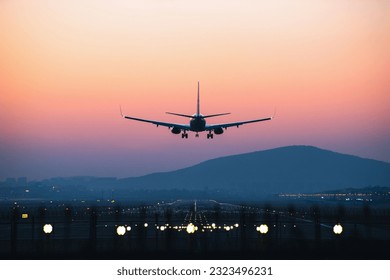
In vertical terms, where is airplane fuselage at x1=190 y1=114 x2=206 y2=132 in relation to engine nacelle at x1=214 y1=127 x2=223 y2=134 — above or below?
above

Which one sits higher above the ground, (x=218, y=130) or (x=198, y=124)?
(x=198, y=124)

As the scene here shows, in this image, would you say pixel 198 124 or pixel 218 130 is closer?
pixel 218 130

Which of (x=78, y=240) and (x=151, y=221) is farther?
(x=151, y=221)

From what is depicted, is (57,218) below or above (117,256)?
above

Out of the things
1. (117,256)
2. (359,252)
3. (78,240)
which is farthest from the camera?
(78,240)

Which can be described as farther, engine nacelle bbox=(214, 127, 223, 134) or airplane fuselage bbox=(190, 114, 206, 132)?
airplane fuselage bbox=(190, 114, 206, 132)

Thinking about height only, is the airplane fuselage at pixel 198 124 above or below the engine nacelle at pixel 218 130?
above

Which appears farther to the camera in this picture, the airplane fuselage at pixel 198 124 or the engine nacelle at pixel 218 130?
the airplane fuselage at pixel 198 124
